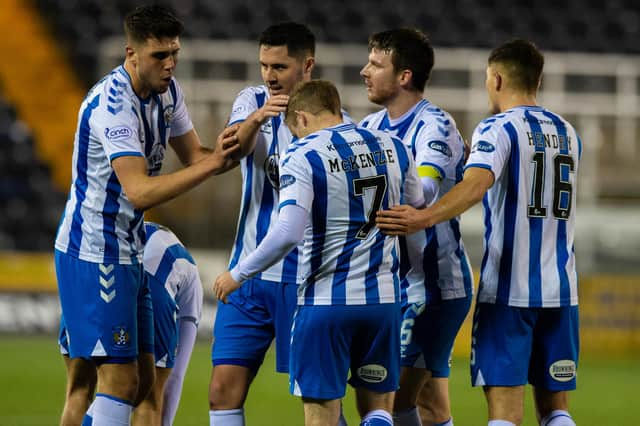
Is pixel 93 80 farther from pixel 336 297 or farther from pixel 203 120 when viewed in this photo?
pixel 336 297

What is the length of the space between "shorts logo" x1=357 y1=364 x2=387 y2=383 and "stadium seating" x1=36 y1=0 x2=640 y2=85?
33.9 feet

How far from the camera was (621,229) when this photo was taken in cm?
1220

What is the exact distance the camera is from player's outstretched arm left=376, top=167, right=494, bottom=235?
4312 millimetres

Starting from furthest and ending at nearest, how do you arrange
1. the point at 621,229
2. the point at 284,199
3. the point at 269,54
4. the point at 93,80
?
1. the point at 93,80
2. the point at 621,229
3. the point at 269,54
4. the point at 284,199

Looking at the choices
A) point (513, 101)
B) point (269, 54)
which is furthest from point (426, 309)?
point (269, 54)

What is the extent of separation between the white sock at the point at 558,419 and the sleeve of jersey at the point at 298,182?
1487mm

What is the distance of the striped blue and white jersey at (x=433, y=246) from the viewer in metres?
4.93

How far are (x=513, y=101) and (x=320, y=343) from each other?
57.2 inches

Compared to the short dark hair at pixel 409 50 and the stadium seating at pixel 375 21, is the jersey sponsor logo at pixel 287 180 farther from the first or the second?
the stadium seating at pixel 375 21

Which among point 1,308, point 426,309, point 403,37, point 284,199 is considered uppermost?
point 403,37

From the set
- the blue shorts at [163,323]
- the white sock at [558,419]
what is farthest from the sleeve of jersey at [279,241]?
the white sock at [558,419]

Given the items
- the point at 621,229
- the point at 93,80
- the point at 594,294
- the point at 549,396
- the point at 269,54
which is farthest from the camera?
the point at 93,80

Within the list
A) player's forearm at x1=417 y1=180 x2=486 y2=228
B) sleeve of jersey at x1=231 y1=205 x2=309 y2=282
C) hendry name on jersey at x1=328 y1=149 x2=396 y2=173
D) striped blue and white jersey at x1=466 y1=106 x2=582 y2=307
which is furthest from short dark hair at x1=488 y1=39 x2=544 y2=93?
sleeve of jersey at x1=231 y1=205 x2=309 y2=282

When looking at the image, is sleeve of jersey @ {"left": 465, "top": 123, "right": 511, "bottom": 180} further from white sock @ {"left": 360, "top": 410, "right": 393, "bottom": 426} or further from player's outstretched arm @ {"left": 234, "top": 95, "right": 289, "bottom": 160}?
white sock @ {"left": 360, "top": 410, "right": 393, "bottom": 426}
